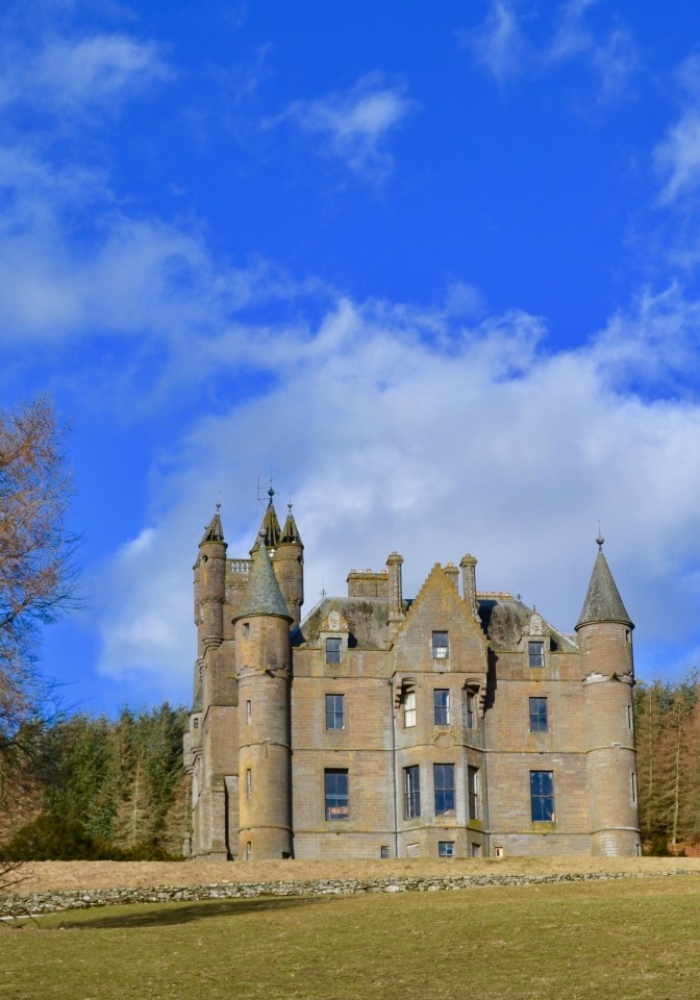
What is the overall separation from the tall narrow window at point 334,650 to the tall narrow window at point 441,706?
152 inches

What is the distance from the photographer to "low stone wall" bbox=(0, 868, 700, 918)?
46.9m

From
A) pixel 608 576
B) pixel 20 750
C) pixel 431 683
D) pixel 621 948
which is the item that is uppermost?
pixel 608 576

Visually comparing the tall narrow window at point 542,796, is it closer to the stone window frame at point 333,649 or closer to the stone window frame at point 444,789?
the stone window frame at point 444,789

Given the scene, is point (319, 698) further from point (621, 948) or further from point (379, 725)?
point (621, 948)

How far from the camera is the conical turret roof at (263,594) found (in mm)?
61438

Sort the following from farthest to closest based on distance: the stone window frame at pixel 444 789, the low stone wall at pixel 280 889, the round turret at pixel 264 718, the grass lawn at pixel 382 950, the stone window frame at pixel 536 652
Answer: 1. the stone window frame at pixel 536 652
2. the stone window frame at pixel 444 789
3. the round turret at pixel 264 718
4. the low stone wall at pixel 280 889
5. the grass lawn at pixel 382 950

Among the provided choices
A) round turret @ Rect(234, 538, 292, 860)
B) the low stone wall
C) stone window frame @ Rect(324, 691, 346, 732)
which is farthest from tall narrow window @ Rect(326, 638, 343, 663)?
the low stone wall

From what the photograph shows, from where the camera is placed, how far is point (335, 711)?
62312 millimetres

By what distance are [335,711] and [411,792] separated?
13.6ft

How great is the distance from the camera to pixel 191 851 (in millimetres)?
68188

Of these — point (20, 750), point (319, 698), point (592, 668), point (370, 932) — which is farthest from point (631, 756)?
point (20, 750)

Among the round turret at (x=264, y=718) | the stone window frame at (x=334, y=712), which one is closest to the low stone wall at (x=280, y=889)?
the round turret at (x=264, y=718)

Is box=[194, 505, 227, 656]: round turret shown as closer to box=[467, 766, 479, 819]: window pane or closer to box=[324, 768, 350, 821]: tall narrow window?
box=[324, 768, 350, 821]: tall narrow window

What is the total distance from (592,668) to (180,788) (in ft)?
101
